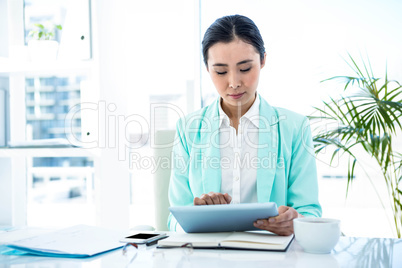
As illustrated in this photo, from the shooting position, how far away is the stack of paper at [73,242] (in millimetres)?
936

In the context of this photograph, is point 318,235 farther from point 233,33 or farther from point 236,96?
point 233,33

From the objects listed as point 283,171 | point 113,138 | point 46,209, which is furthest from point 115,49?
point 46,209

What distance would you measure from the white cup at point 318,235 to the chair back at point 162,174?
0.90m

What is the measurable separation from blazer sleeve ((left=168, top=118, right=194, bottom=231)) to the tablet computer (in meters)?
0.48

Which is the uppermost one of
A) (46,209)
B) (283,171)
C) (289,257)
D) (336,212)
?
(283,171)

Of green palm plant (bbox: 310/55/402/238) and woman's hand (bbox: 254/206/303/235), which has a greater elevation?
green palm plant (bbox: 310/55/402/238)

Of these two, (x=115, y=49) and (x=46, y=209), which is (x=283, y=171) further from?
(x=46, y=209)

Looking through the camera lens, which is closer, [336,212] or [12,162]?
[12,162]

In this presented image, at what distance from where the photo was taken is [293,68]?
2656 millimetres

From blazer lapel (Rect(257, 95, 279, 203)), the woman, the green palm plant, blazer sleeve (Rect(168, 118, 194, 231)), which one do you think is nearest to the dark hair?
the woman

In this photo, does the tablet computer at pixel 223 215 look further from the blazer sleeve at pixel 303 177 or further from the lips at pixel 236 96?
the lips at pixel 236 96

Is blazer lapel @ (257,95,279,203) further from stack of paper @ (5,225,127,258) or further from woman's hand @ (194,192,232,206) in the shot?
stack of paper @ (5,225,127,258)

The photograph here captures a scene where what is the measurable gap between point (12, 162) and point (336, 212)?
2.30 meters

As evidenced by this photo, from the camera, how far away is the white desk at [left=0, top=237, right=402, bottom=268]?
819mm
